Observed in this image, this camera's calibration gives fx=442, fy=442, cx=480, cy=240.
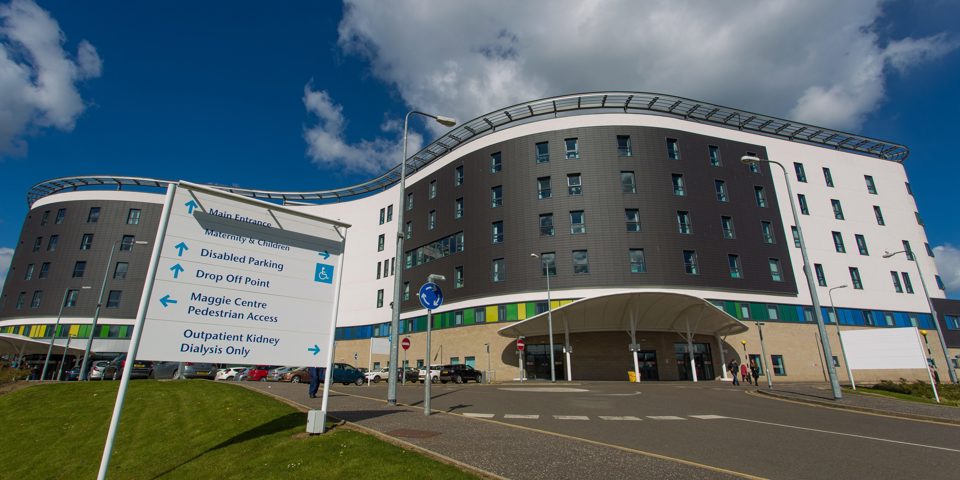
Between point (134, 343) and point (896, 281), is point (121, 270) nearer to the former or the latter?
point (134, 343)

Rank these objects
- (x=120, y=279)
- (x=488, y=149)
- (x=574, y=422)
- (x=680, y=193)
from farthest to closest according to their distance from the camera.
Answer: (x=120, y=279)
(x=488, y=149)
(x=680, y=193)
(x=574, y=422)

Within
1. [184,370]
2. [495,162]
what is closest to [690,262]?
[495,162]

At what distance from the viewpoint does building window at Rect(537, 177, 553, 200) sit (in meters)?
44.3

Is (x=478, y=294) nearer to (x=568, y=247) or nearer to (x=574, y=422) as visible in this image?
(x=568, y=247)

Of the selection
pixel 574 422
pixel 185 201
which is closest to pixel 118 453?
pixel 185 201

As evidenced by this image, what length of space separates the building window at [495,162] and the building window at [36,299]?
67.0 m

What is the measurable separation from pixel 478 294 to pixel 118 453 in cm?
3686

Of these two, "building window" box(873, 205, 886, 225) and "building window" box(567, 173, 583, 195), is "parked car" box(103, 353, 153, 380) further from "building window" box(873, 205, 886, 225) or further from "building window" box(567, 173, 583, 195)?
"building window" box(873, 205, 886, 225)

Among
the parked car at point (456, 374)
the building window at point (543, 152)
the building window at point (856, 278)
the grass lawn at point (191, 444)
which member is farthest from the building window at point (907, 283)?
the grass lawn at point (191, 444)

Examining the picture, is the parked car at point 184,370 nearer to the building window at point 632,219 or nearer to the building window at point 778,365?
the building window at point 632,219

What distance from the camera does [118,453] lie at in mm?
8406

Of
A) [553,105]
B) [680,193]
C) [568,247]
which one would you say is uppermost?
[553,105]

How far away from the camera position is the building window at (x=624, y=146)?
44625mm

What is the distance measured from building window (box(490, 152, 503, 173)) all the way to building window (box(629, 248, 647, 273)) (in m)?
16.5
